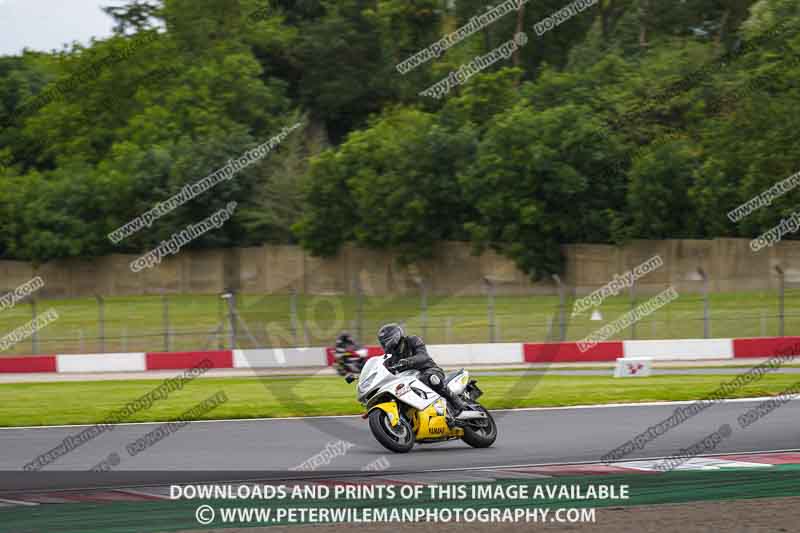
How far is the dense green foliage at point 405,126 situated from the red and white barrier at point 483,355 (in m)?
14.0

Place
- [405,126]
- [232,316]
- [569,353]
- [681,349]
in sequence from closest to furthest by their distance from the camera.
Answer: [681,349], [232,316], [569,353], [405,126]

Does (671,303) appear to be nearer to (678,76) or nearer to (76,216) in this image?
(678,76)

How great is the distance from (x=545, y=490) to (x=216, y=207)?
44515mm

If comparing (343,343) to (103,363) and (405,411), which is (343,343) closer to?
(405,411)

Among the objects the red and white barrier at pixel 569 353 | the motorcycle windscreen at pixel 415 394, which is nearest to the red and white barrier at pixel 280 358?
the red and white barrier at pixel 569 353

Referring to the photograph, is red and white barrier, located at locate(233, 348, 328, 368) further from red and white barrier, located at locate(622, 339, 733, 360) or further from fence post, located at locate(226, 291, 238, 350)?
red and white barrier, located at locate(622, 339, 733, 360)

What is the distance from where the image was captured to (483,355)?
28.3m

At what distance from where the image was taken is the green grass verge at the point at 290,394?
19.2m

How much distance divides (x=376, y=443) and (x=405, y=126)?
37885mm

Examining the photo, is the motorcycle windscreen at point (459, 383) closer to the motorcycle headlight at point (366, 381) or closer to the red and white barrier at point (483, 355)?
the motorcycle headlight at point (366, 381)

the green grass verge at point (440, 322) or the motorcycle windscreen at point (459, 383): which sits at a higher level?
the green grass verge at point (440, 322)

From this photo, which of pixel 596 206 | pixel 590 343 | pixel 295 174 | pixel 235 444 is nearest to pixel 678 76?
pixel 596 206

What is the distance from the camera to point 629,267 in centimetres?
4562

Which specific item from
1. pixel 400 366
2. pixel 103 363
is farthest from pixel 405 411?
pixel 103 363
